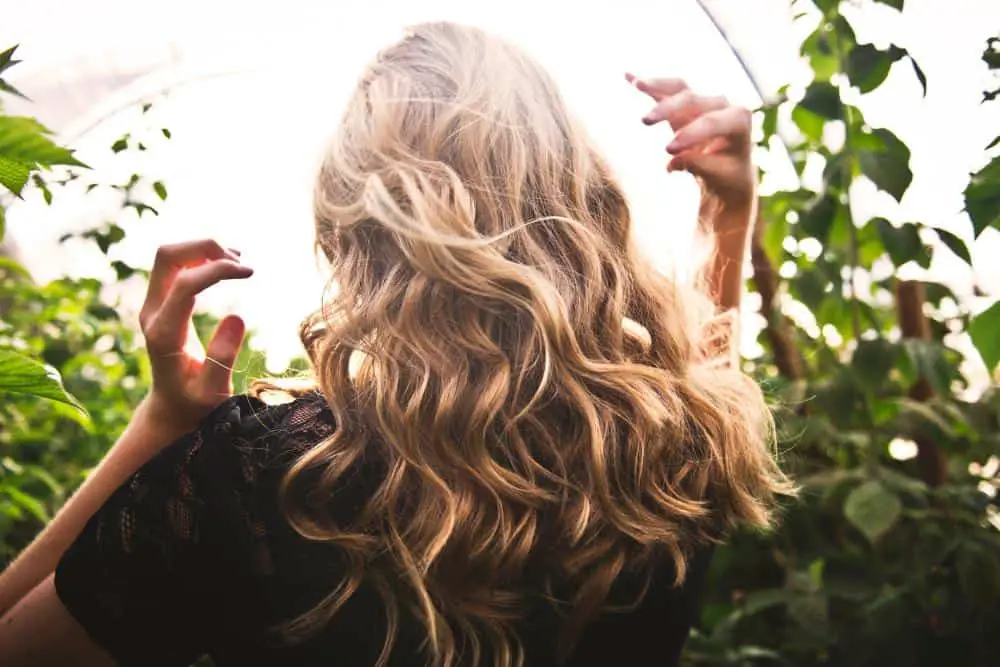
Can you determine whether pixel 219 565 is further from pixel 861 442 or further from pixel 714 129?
pixel 861 442

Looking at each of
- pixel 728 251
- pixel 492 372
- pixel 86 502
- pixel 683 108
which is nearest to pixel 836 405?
pixel 728 251

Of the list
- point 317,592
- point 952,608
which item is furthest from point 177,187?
point 952,608

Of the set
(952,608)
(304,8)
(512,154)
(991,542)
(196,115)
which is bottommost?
(952,608)

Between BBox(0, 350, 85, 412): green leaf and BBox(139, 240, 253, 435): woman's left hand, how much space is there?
208mm

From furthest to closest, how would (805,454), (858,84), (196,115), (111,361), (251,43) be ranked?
(111,361) → (805,454) → (196,115) → (251,43) → (858,84)

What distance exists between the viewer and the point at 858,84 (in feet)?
4.36

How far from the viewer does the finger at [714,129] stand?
1214 mm

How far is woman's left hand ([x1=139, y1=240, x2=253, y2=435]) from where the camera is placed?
0.97 m

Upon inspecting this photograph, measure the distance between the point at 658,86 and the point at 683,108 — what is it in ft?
0.15

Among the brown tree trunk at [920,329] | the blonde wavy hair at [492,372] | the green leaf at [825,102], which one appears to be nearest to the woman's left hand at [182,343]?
the blonde wavy hair at [492,372]

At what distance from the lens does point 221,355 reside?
0.98 m

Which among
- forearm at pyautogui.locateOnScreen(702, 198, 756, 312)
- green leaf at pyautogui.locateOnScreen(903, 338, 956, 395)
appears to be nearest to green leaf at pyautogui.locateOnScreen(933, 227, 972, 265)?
green leaf at pyautogui.locateOnScreen(903, 338, 956, 395)

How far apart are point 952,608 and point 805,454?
494 millimetres

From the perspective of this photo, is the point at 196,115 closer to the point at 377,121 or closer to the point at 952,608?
the point at 377,121
